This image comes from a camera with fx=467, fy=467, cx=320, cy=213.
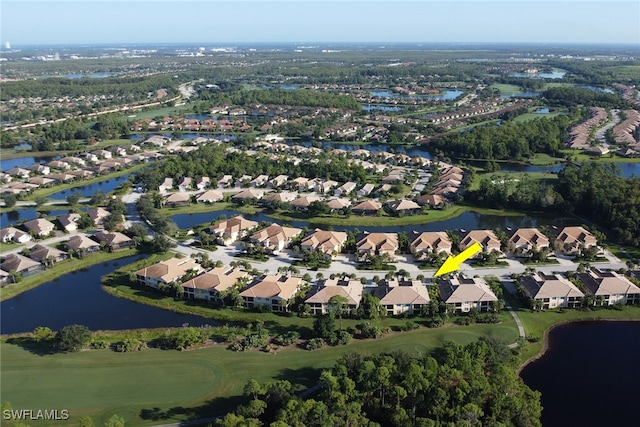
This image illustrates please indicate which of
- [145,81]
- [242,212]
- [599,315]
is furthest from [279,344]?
[145,81]

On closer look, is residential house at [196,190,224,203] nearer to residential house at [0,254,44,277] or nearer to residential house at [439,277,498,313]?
residential house at [0,254,44,277]

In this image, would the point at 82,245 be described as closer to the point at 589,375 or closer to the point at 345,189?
the point at 345,189

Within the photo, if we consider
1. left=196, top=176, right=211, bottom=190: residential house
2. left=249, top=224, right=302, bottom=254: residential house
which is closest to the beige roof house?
left=249, top=224, right=302, bottom=254: residential house

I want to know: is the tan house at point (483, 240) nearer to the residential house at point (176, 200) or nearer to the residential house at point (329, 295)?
the residential house at point (329, 295)

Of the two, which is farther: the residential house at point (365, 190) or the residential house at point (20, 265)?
the residential house at point (365, 190)

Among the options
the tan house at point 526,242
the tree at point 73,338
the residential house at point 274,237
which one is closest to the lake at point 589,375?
Result: the tan house at point 526,242

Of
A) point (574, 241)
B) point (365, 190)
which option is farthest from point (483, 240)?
point (365, 190)
